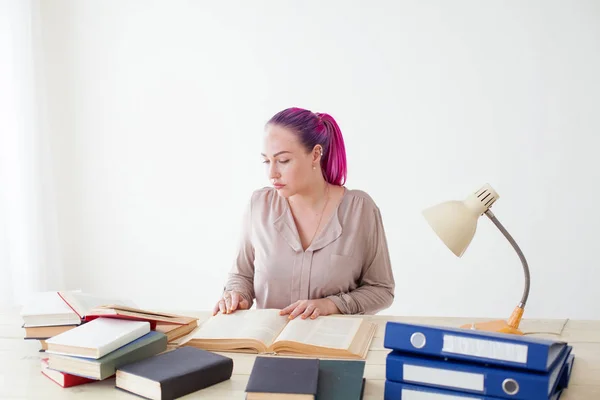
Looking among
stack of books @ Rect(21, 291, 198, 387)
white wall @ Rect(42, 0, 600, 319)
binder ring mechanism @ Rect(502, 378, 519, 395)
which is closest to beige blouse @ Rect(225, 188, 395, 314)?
stack of books @ Rect(21, 291, 198, 387)

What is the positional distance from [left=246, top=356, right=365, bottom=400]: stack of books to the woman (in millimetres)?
774

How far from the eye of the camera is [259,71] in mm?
4195

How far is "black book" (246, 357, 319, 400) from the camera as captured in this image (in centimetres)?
136

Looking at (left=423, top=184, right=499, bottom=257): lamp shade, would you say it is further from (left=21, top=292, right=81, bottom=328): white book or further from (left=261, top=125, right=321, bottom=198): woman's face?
(left=21, top=292, right=81, bottom=328): white book

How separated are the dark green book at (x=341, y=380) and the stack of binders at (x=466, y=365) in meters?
0.08

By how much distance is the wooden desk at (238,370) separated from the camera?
59.5 inches

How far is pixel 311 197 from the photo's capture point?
248cm

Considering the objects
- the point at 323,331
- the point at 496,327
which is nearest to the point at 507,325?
the point at 496,327

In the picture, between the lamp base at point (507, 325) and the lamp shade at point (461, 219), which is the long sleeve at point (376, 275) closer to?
the lamp base at point (507, 325)

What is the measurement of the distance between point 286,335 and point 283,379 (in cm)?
38

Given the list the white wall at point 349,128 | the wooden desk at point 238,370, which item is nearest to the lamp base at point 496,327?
the wooden desk at point 238,370

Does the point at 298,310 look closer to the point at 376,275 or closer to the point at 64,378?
the point at 376,275

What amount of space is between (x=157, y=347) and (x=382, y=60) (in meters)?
2.80

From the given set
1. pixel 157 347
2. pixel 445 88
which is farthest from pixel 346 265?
pixel 445 88
